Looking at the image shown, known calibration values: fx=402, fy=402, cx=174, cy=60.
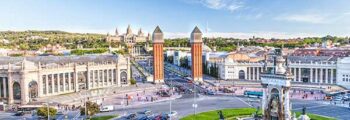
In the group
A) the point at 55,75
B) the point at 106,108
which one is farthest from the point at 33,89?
the point at 106,108

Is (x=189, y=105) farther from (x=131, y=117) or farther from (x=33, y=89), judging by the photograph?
(x=33, y=89)

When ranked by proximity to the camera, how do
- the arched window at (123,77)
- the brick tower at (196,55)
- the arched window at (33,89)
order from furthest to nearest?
1. the brick tower at (196,55)
2. the arched window at (123,77)
3. the arched window at (33,89)

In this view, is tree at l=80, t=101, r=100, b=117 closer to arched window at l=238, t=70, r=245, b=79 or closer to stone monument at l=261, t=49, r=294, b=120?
stone monument at l=261, t=49, r=294, b=120

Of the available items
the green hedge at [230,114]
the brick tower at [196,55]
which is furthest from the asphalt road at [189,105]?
the brick tower at [196,55]

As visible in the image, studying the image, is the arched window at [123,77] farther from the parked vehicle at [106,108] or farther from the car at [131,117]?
the car at [131,117]

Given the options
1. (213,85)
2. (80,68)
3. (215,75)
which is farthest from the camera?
(215,75)

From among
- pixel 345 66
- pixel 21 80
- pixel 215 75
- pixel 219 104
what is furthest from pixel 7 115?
pixel 345 66

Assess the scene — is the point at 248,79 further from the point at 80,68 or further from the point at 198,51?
the point at 80,68

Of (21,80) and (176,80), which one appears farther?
(176,80)

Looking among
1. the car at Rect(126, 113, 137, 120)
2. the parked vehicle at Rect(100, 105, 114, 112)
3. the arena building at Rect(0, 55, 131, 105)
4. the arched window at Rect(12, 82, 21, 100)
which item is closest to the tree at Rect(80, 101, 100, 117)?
the car at Rect(126, 113, 137, 120)
